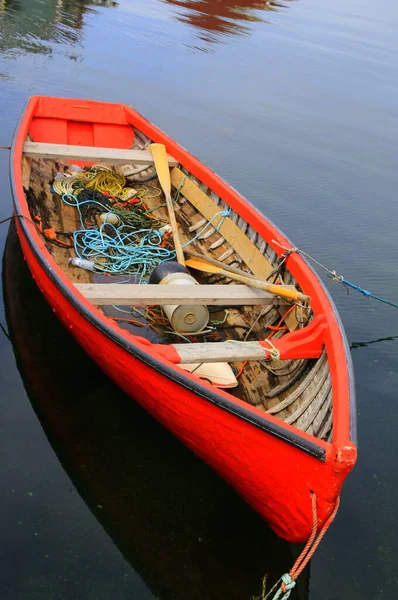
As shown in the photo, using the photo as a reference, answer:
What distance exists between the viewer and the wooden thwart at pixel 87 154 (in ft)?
22.0

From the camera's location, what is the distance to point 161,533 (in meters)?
4.09

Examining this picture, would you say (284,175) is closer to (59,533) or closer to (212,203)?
(212,203)

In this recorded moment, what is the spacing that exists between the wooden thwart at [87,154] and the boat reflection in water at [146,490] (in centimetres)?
227

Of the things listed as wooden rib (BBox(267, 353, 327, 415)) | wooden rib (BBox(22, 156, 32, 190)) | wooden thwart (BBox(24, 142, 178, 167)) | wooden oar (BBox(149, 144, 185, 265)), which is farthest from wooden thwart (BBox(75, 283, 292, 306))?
wooden thwart (BBox(24, 142, 178, 167))

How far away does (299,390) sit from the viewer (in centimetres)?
452

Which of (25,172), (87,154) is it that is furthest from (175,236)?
(25,172)

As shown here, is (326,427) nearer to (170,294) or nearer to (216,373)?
(216,373)

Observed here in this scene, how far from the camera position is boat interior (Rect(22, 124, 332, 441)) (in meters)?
4.69

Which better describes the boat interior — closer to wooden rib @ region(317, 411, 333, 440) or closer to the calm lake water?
wooden rib @ region(317, 411, 333, 440)

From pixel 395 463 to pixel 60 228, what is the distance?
4229 millimetres

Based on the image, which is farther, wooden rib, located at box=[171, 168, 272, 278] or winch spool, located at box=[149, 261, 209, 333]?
wooden rib, located at box=[171, 168, 272, 278]

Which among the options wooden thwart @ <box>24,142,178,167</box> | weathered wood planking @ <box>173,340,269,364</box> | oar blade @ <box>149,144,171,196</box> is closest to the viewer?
weathered wood planking @ <box>173,340,269,364</box>

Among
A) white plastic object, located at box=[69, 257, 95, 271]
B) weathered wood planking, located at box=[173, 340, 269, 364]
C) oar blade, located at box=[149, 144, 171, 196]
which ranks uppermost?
oar blade, located at box=[149, 144, 171, 196]

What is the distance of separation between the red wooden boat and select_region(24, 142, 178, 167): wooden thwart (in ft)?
0.05
